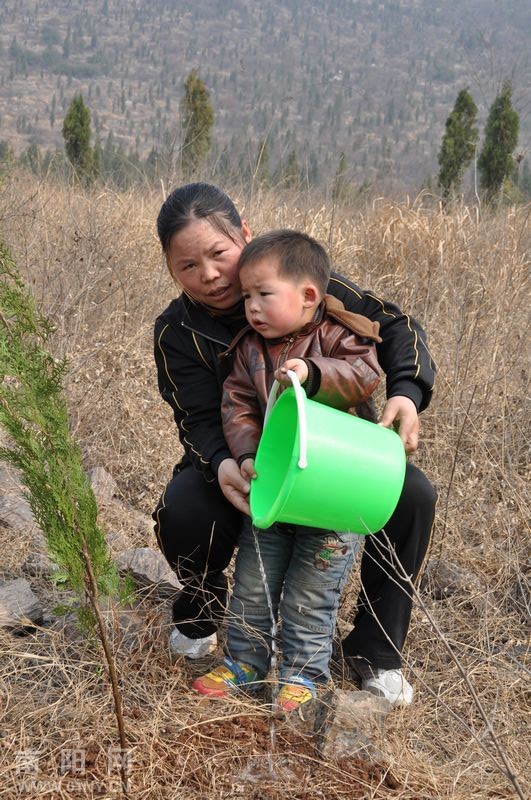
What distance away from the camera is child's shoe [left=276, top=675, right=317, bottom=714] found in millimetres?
1953

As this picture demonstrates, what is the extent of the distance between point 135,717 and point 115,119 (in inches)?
2778

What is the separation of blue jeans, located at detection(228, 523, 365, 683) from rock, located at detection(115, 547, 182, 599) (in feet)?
1.27

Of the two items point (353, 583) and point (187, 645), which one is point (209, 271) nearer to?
point (187, 645)

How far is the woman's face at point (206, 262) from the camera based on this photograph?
2.10 m

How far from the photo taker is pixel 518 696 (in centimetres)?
218

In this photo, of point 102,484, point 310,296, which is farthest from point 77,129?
point 310,296

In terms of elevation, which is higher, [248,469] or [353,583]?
[248,469]

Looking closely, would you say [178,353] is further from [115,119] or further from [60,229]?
[115,119]

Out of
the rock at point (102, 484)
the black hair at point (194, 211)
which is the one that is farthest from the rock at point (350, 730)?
the rock at point (102, 484)

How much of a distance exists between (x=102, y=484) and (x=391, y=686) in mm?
1608

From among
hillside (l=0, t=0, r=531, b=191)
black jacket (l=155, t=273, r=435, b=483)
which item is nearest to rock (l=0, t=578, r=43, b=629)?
black jacket (l=155, t=273, r=435, b=483)

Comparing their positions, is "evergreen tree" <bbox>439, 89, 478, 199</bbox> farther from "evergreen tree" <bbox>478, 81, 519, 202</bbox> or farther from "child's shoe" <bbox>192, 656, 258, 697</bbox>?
"child's shoe" <bbox>192, 656, 258, 697</bbox>

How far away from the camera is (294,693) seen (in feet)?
6.51

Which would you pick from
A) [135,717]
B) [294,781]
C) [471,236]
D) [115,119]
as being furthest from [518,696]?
[115,119]
